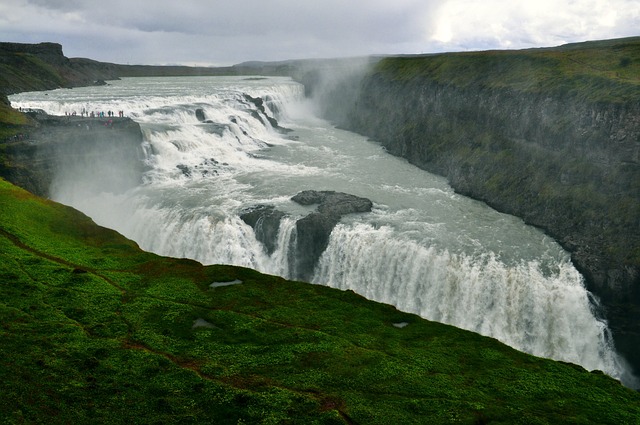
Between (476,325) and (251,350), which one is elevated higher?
(251,350)

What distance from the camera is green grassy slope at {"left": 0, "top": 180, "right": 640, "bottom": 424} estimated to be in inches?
724

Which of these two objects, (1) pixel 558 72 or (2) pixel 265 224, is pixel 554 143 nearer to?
(1) pixel 558 72

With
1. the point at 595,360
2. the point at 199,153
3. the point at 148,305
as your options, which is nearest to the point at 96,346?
the point at 148,305

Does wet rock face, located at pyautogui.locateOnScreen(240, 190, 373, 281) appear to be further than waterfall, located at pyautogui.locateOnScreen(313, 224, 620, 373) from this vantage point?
Yes

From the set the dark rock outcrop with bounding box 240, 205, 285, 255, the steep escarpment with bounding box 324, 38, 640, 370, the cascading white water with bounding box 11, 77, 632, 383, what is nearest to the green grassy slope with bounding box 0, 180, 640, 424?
the cascading white water with bounding box 11, 77, 632, 383

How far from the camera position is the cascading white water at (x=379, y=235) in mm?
37375

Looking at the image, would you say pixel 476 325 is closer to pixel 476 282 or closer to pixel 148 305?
pixel 476 282

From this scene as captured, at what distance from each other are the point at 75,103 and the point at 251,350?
65603 mm

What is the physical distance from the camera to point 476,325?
38156mm

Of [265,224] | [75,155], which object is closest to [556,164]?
[265,224]

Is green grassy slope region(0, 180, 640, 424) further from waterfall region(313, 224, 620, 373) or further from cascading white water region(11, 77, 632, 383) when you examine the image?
cascading white water region(11, 77, 632, 383)

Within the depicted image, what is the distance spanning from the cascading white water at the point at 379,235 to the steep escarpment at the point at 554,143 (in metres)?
2.31

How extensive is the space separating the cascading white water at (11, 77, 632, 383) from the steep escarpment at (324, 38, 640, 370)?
7.58ft

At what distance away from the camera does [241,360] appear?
70.5 ft
